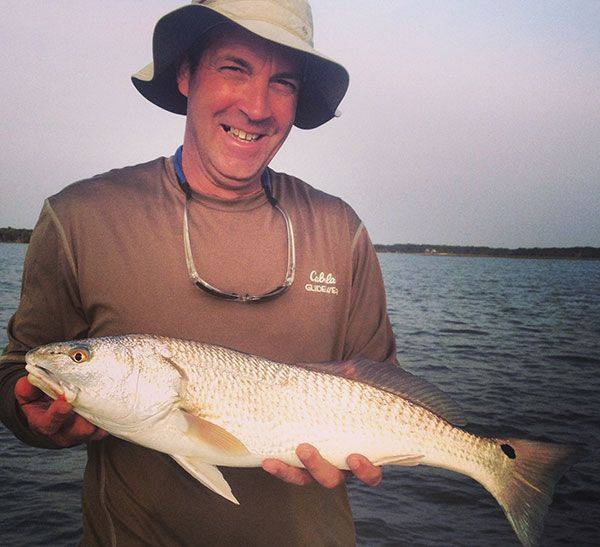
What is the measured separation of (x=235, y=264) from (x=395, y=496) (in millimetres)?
6176

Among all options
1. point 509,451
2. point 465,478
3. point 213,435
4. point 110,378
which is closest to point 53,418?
point 110,378

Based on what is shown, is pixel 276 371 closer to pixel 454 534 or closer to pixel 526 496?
pixel 526 496

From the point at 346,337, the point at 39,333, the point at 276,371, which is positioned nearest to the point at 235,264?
the point at 276,371

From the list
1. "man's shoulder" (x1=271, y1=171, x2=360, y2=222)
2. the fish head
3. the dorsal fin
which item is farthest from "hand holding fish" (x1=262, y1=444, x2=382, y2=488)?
"man's shoulder" (x1=271, y1=171, x2=360, y2=222)

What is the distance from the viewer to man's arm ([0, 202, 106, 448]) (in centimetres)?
260

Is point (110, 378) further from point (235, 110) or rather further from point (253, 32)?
point (253, 32)

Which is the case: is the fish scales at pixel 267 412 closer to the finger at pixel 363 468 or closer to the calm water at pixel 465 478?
the finger at pixel 363 468

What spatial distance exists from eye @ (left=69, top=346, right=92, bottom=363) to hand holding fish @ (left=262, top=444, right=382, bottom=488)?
99cm

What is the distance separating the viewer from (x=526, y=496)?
9.63 ft

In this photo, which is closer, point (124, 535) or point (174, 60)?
point (124, 535)

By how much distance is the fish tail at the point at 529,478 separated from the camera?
9.46 ft

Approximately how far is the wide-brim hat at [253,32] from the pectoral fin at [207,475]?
2181 millimetres

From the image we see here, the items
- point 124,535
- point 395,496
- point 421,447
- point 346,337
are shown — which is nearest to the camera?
point 124,535

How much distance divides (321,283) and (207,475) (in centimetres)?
118
